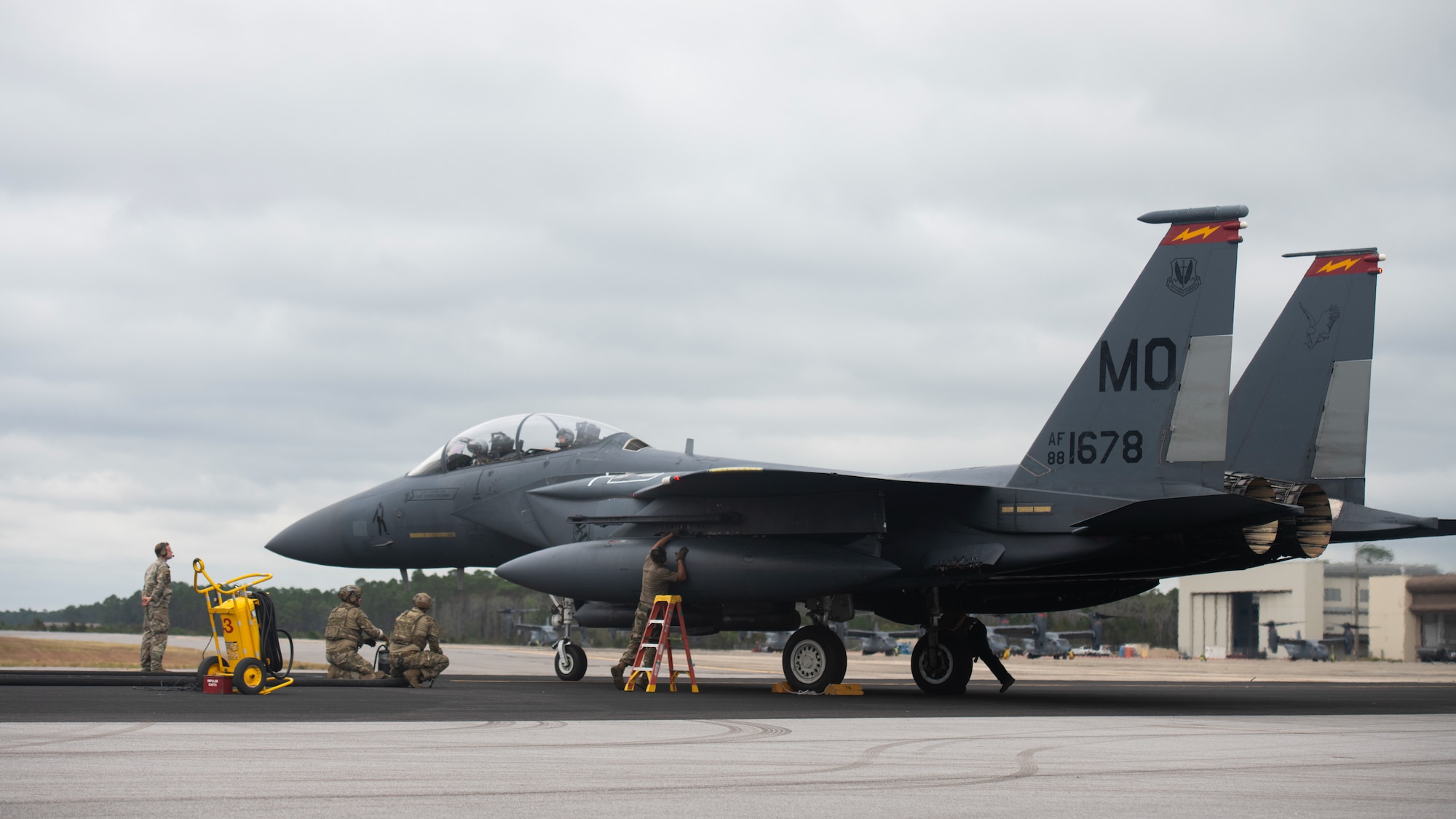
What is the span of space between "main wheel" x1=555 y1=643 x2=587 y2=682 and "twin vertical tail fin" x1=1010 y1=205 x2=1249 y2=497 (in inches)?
261

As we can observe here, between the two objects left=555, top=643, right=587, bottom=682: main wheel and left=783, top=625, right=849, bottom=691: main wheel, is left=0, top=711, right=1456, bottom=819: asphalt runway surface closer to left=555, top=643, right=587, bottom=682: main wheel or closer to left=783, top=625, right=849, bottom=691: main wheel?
left=783, top=625, right=849, bottom=691: main wheel

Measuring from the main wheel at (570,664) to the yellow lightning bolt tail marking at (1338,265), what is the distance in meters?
10.5

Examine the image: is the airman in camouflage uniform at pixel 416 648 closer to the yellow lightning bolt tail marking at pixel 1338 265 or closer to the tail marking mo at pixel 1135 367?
the tail marking mo at pixel 1135 367

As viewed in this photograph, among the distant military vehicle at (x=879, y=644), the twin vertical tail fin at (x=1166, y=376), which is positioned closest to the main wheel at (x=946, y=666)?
the twin vertical tail fin at (x=1166, y=376)

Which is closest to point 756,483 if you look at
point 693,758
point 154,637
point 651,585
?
point 651,585

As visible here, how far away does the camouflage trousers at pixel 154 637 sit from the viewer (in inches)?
595

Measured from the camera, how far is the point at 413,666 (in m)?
13.4

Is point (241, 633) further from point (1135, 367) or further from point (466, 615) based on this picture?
point (466, 615)

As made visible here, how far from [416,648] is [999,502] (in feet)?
21.2

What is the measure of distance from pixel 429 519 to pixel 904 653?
3494cm

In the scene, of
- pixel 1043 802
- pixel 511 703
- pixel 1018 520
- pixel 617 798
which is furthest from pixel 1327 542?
pixel 617 798

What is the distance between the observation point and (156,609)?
15281mm

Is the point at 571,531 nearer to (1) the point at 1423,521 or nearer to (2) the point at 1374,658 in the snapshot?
(1) the point at 1423,521

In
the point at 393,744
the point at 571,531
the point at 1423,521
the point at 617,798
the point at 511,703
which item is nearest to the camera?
the point at 617,798
